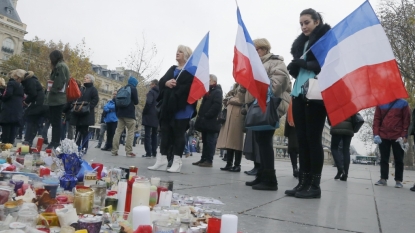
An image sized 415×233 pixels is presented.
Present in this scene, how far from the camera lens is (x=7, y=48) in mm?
61281

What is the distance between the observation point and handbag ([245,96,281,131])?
4.41 meters

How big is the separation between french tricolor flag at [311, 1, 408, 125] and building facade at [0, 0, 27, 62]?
6480cm

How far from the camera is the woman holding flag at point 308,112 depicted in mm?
4023

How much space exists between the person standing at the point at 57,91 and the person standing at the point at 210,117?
2800 millimetres

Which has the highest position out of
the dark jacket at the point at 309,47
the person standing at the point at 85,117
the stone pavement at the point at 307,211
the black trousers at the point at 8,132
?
the dark jacket at the point at 309,47

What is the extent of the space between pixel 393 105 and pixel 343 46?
12.4ft

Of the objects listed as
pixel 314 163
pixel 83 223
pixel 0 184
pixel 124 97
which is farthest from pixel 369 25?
pixel 124 97

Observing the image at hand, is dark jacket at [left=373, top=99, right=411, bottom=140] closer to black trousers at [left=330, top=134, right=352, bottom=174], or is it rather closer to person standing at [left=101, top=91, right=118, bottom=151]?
black trousers at [left=330, top=134, right=352, bottom=174]

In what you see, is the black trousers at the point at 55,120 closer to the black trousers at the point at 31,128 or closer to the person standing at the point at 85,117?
the person standing at the point at 85,117

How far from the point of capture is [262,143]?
466cm

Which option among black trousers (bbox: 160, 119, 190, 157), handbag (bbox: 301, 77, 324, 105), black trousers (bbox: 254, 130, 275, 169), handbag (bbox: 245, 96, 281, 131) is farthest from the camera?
black trousers (bbox: 160, 119, 190, 157)

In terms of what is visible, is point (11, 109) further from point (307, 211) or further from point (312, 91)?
point (307, 211)

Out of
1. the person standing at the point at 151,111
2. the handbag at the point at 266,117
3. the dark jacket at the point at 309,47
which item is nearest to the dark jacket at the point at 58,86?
the person standing at the point at 151,111

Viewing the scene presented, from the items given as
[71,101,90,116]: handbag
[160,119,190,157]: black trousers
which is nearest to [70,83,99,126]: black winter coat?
[71,101,90,116]: handbag
